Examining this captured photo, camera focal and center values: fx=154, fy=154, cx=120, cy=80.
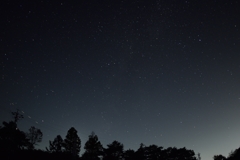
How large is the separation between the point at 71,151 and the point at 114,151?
11686mm

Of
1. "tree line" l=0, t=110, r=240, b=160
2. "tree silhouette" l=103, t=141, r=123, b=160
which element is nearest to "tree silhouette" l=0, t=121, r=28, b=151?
"tree line" l=0, t=110, r=240, b=160

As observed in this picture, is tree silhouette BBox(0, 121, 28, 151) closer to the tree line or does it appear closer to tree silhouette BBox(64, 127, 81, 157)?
the tree line

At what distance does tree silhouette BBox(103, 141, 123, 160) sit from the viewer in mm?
40469

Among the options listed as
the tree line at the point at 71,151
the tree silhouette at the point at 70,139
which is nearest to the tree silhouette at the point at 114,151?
the tree line at the point at 71,151

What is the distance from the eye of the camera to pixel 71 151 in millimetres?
41781

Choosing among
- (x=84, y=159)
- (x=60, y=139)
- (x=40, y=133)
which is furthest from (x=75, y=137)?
(x=40, y=133)

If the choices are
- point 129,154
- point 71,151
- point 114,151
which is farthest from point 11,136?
point 129,154

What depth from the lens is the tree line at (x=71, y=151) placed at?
34.1m

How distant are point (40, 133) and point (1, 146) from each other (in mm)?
27461

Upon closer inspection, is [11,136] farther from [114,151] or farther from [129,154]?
[129,154]

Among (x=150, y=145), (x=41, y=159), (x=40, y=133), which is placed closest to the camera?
(x=41, y=159)

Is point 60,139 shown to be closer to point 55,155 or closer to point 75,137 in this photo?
point 75,137

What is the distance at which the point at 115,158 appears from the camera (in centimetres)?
3978

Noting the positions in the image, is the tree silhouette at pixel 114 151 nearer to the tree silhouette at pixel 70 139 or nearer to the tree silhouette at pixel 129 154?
the tree silhouette at pixel 129 154
